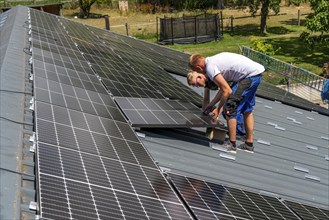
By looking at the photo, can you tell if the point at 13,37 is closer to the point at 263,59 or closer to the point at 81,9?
the point at 263,59

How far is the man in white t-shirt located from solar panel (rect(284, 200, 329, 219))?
168 cm

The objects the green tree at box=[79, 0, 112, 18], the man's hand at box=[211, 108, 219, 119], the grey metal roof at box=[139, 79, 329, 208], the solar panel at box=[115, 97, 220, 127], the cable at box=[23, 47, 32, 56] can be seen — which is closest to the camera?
the grey metal roof at box=[139, 79, 329, 208]

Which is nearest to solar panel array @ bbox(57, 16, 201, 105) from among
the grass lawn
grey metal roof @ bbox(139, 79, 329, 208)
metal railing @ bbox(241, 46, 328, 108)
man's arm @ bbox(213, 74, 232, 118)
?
grey metal roof @ bbox(139, 79, 329, 208)

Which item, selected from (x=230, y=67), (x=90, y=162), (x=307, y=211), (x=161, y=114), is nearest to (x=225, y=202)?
(x=307, y=211)

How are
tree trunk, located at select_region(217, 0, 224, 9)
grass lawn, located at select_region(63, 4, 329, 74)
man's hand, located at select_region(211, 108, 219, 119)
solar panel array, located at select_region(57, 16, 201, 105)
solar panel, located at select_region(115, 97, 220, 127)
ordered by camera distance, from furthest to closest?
1. tree trunk, located at select_region(217, 0, 224, 9)
2. grass lawn, located at select_region(63, 4, 329, 74)
3. solar panel array, located at select_region(57, 16, 201, 105)
4. man's hand, located at select_region(211, 108, 219, 119)
5. solar panel, located at select_region(115, 97, 220, 127)

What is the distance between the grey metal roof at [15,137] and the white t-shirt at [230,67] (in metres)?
2.77

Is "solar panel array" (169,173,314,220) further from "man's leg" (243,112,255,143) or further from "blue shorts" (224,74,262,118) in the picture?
"man's leg" (243,112,255,143)

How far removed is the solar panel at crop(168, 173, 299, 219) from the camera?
16.4 ft

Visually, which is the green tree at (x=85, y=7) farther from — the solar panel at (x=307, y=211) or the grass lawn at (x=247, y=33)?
the solar panel at (x=307, y=211)

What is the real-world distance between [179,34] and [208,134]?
28252 millimetres

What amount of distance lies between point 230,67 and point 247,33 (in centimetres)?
3260

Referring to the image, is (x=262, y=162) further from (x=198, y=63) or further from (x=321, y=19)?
(x=321, y=19)

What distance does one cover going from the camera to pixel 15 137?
5570mm

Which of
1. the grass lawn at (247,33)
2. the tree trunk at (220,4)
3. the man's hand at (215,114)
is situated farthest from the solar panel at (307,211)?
the tree trunk at (220,4)
